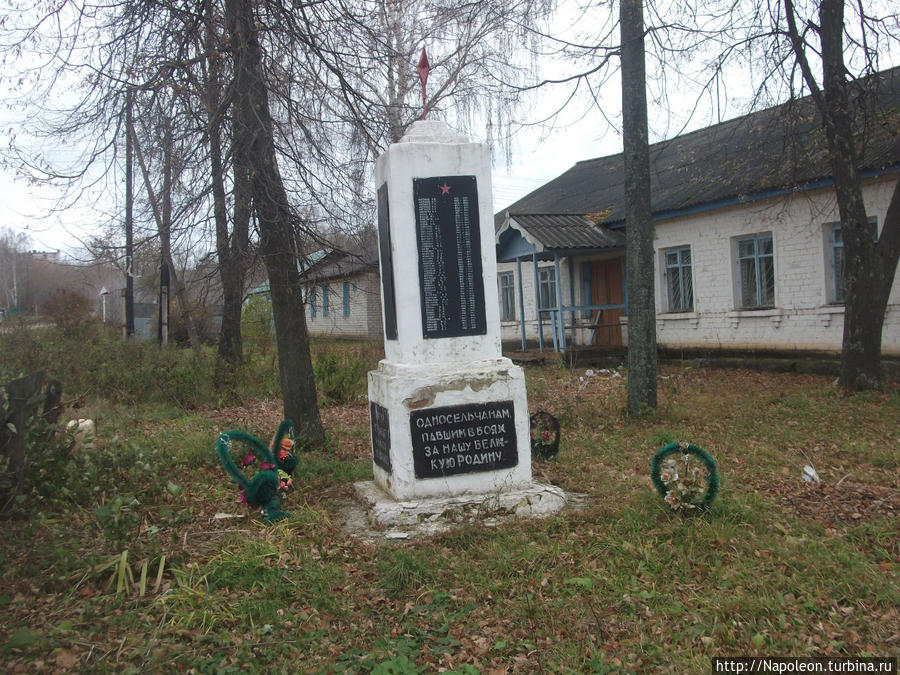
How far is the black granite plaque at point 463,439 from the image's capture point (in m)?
5.27

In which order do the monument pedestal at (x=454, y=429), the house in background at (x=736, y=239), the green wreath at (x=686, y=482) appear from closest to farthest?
the green wreath at (x=686, y=482) < the monument pedestal at (x=454, y=429) < the house in background at (x=736, y=239)

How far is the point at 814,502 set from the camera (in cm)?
521

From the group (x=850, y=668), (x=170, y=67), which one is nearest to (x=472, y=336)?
(x=850, y=668)

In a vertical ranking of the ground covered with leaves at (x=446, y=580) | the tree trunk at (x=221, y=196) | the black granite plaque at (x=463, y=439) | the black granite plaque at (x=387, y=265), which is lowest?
the ground covered with leaves at (x=446, y=580)

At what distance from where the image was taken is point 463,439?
536 centimetres

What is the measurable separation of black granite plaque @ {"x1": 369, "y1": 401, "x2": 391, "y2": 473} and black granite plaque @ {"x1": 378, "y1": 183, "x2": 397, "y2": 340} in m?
0.60

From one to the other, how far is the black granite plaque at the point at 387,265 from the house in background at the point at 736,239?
6.09 m

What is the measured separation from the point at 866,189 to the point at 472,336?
944cm

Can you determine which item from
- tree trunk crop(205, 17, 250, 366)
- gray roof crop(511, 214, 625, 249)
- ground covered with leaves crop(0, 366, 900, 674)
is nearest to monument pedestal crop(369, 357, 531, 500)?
ground covered with leaves crop(0, 366, 900, 674)

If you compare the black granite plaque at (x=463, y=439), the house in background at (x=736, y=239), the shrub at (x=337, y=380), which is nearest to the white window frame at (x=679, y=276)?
the house in background at (x=736, y=239)

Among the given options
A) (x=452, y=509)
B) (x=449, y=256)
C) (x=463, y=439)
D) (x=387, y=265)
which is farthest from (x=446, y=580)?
(x=387, y=265)

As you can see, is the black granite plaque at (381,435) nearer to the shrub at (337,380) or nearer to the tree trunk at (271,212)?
the tree trunk at (271,212)

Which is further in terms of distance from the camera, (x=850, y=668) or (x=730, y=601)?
(x=730, y=601)

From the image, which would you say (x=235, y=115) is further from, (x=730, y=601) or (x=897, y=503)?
(x=897, y=503)
